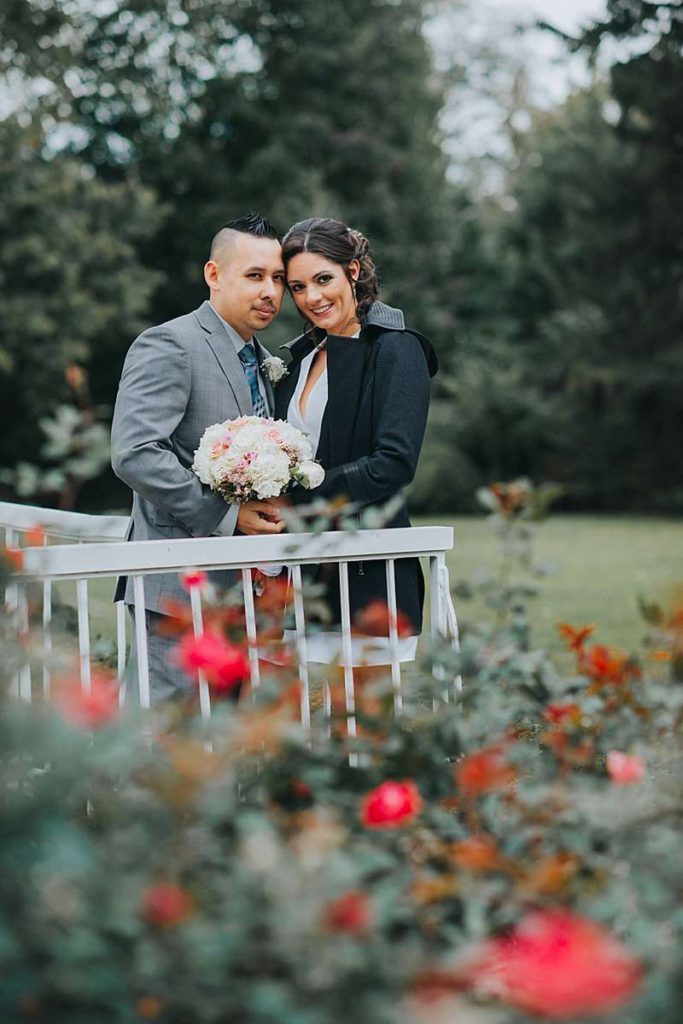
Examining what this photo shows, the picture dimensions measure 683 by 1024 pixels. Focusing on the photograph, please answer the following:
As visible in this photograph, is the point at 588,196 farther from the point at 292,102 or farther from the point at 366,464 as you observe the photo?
the point at 366,464

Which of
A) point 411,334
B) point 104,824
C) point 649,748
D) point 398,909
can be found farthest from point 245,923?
point 411,334

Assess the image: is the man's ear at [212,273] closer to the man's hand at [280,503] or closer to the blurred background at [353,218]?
the man's hand at [280,503]

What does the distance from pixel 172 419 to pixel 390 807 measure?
193 centimetres

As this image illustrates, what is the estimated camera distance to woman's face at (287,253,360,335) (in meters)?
3.77

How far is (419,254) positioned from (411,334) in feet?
78.1

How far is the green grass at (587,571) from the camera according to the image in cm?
915

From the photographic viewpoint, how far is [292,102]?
87.8 ft

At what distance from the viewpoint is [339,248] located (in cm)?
378

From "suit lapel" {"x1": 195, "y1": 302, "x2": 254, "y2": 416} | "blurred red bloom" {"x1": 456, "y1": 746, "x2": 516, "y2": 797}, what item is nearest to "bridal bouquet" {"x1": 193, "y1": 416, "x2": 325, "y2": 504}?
"suit lapel" {"x1": 195, "y1": 302, "x2": 254, "y2": 416}

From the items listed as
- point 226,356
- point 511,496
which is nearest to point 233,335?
point 226,356

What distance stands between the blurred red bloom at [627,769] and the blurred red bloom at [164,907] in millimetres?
796

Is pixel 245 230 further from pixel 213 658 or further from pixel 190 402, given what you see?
pixel 213 658

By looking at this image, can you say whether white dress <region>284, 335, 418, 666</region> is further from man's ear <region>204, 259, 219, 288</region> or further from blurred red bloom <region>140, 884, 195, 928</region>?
blurred red bloom <region>140, 884, 195, 928</region>

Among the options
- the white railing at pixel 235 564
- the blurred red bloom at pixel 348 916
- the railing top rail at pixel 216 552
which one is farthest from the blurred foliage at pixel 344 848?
the railing top rail at pixel 216 552
